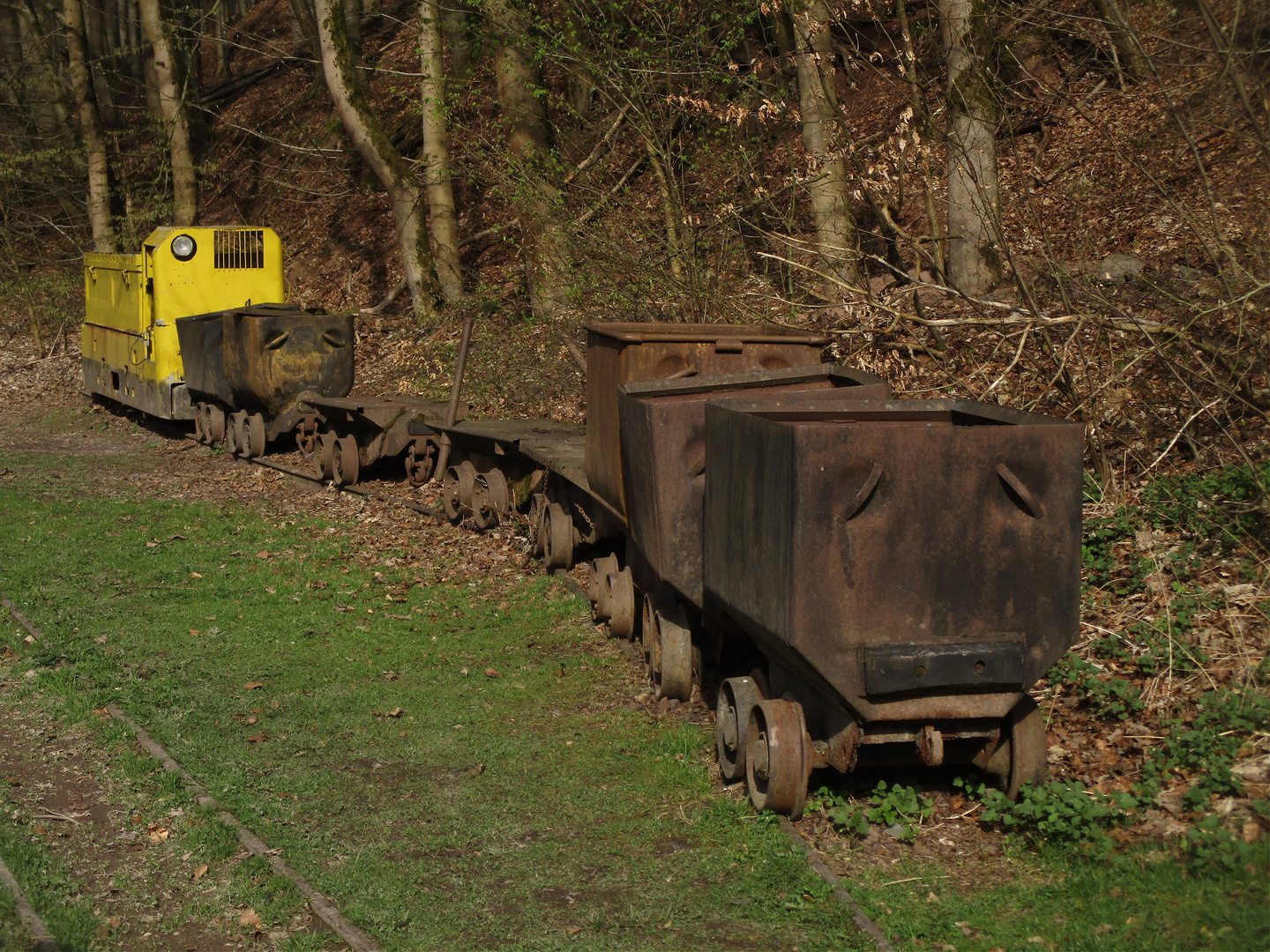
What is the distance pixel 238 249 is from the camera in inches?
786

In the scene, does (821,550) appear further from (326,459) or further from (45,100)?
(45,100)

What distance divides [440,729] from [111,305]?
1675 centimetres

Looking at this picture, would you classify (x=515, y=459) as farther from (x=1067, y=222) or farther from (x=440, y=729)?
(x=1067, y=222)

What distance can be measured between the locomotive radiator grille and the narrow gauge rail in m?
11.6

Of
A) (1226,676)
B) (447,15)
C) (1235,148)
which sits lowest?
(1226,676)

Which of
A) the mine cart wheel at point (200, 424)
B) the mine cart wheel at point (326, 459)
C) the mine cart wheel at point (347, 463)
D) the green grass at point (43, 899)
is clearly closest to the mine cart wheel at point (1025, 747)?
the green grass at point (43, 899)

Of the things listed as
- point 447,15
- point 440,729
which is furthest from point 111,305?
point 440,729

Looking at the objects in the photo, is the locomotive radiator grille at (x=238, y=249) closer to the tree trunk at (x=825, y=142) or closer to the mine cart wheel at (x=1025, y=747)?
the tree trunk at (x=825, y=142)

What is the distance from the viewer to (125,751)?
715cm

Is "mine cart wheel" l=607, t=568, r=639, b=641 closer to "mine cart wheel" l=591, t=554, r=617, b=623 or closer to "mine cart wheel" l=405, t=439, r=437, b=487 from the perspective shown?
"mine cart wheel" l=591, t=554, r=617, b=623

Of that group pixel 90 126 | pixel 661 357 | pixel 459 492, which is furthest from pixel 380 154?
pixel 661 357

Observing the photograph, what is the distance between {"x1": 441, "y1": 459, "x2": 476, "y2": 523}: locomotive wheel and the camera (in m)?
13.2

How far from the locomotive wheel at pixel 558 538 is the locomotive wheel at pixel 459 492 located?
2.05m

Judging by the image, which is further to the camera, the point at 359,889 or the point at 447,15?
the point at 447,15
